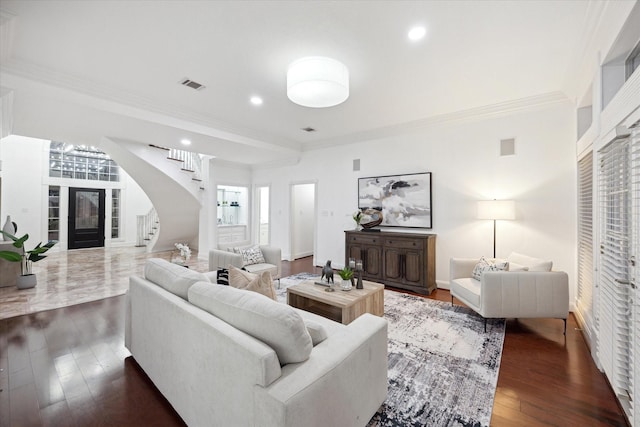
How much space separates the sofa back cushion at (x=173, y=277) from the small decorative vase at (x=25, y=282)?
3.94 metres

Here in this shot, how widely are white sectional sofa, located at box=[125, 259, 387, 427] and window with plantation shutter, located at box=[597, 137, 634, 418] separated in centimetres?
160

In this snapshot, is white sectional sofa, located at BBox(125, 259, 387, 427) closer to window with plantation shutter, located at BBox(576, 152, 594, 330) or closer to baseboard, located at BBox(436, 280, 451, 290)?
window with plantation shutter, located at BBox(576, 152, 594, 330)

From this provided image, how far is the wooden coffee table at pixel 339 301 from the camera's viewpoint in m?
2.71

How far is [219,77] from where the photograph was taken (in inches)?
124

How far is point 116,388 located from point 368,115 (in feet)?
14.5

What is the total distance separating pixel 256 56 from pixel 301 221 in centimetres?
508

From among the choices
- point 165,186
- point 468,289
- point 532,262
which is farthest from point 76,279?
point 532,262

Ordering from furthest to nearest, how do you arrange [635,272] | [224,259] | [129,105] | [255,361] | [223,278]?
[224,259], [129,105], [223,278], [635,272], [255,361]

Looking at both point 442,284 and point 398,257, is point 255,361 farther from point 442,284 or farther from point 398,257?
point 442,284

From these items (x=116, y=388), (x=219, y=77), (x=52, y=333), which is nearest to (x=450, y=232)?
(x=219, y=77)

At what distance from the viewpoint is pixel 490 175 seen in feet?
13.4

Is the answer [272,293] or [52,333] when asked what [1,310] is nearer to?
[52,333]

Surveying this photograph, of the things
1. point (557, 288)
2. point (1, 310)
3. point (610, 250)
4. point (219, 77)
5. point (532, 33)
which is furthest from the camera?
point (1, 310)

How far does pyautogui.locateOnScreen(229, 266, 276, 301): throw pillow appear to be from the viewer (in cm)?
209
